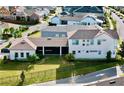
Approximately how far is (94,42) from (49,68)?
2.13ft

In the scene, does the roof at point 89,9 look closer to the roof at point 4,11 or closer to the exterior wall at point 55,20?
the exterior wall at point 55,20

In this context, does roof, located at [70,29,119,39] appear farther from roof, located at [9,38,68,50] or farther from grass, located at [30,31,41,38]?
grass, located at [30,31,41,38]

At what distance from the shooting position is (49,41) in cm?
885

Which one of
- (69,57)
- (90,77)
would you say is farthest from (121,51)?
(69,57)

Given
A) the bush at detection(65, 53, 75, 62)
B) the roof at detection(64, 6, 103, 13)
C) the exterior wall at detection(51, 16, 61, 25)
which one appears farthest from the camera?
the exterior wall at detection(51, 16, 61, 25)

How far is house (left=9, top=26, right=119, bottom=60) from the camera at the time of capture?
8844 millimetres

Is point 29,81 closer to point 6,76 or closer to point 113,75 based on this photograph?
point 6,76

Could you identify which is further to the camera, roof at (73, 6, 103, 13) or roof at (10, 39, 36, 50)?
roof at (10, 39, 36, 50)

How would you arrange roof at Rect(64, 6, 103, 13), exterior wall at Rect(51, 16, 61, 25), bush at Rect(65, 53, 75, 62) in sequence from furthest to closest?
exterior wall at Rect(51, 16, 61, 25), bush at Rect(65, 53, 75, 62), roof at Rect(64, 6, 103, 13)

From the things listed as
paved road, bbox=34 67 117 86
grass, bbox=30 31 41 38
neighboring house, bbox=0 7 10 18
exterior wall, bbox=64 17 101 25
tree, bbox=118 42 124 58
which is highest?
neighboring house, bbox=0 7 10 18

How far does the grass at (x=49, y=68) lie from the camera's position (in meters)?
8.80

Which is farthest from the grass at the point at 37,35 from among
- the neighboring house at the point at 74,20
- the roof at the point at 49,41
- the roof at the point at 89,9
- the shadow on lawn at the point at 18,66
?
the roof at the point at 89,9

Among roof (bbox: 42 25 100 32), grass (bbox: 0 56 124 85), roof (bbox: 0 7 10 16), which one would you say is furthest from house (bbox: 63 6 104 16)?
roof (bbox: 0 7 10 16)

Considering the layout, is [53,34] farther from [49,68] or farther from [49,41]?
[49,68]
